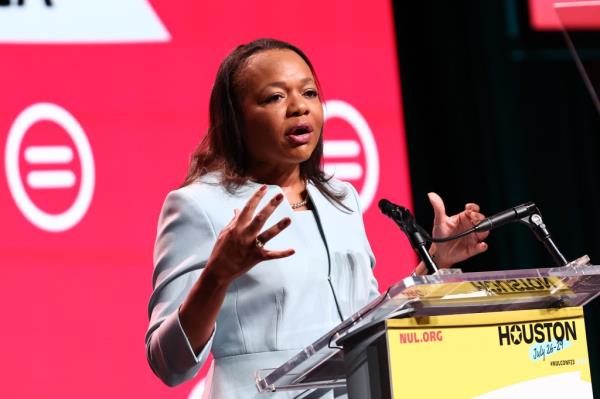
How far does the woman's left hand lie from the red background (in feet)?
4.11

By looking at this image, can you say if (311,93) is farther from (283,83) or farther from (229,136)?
(229,136)

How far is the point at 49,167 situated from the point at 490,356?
72.8 inches

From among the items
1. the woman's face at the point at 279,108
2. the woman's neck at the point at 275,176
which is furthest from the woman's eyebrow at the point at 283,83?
the woman's neck at the point at 275,176

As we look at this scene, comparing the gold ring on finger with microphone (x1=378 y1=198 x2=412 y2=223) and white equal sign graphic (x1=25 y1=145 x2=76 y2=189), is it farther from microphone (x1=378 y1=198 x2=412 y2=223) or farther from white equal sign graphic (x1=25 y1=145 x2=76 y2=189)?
white equal sign graphic (x1=25 y1=145 x2=76 y2=189)

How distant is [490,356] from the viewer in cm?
169

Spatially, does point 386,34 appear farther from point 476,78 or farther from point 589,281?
point 589,281

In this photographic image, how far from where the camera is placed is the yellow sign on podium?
5.32 ft

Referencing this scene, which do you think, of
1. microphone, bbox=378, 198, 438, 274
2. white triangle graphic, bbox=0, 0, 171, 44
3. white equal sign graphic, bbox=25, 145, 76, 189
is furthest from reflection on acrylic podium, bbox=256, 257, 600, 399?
white triangle graphic, bbox=0, 0, 171, 44

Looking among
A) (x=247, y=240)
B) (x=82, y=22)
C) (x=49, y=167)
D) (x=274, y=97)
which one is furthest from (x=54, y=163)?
(x=247, y=240)

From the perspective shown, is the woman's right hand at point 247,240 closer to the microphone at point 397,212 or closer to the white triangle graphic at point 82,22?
the microphone at point 397,212

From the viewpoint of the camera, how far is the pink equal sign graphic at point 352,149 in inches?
141

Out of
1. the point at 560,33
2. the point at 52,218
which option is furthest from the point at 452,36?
the point at 52,218

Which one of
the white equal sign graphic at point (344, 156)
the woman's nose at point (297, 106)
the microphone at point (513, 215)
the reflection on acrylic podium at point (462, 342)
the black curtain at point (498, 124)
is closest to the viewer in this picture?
the reflection on acrylic podium at point (462, 342)

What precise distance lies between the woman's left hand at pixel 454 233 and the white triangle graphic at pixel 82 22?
1421mm
